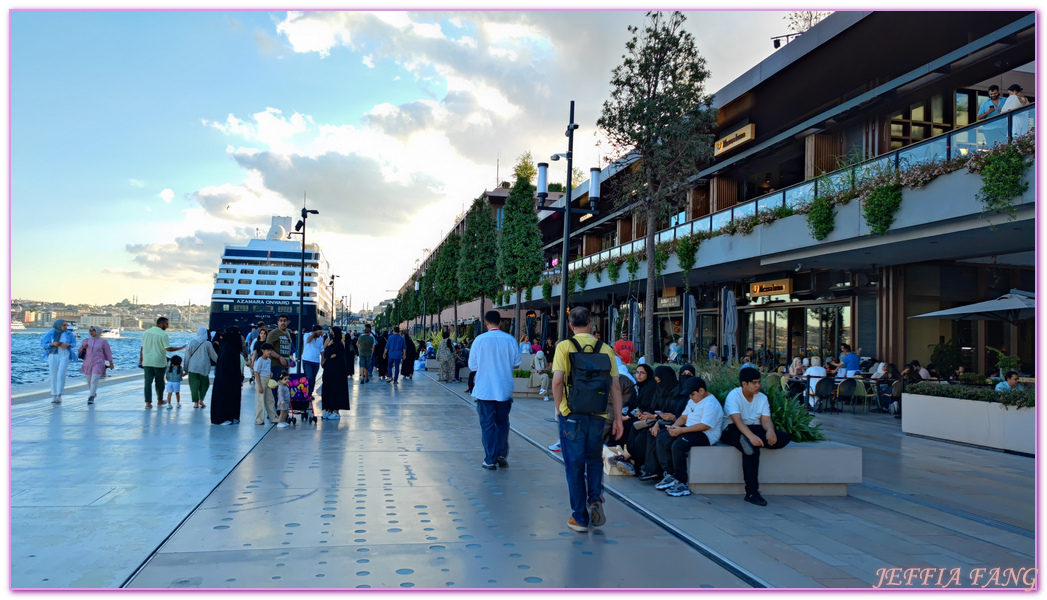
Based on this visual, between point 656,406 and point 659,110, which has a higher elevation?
point 659,110

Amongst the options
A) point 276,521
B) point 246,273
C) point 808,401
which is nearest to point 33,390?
point 276,521

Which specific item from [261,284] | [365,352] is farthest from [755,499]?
[261,284]

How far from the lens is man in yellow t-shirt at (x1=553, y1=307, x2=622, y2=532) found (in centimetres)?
515

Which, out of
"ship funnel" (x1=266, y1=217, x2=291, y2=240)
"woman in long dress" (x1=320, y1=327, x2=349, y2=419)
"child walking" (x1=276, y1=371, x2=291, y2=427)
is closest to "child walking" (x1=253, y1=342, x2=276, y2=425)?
"child walking" (x1=276, y1=371, x2=291, y2=427)

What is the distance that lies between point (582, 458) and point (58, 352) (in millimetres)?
12593

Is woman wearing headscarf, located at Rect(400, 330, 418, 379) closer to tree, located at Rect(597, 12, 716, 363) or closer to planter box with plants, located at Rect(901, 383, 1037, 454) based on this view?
tree, located at Rect(597, 12, 716, 363)

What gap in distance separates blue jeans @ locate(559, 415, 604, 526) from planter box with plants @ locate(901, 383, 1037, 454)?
24.2 feet

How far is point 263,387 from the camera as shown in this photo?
11.4m

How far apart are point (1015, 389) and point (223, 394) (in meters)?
11.9

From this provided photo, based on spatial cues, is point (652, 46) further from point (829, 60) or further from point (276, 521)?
point (276, 521)

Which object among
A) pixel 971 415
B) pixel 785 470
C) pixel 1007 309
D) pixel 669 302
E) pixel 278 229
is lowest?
pixel 785 470

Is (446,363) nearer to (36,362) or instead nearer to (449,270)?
(449,270)

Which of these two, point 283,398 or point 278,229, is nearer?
point 283,398

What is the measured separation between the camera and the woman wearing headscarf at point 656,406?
707 centimetres
